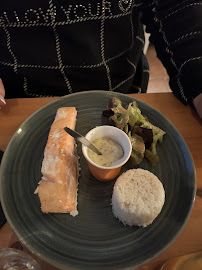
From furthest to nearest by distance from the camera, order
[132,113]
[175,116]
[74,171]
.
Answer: [175,116] < [132,113] < [74,171]

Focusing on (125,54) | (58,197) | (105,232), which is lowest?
(105,232)

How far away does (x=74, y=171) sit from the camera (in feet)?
3.14

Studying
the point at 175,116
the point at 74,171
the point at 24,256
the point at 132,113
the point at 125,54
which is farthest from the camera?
the point at 125,54

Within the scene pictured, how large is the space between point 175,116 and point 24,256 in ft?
2.93

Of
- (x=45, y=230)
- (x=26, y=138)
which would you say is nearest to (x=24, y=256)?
(x=45, y=230)

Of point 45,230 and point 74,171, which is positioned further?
point 74,171

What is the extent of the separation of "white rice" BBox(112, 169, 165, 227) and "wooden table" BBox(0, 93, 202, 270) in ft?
0.43

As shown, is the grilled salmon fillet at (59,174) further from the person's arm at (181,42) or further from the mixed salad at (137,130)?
the person's arm at (181,42)

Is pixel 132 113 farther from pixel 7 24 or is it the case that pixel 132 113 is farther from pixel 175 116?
pixel 7 24

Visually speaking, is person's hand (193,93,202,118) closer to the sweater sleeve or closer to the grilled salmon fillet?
the sweater sleeve

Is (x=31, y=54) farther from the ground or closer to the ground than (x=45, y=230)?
farther from the ground

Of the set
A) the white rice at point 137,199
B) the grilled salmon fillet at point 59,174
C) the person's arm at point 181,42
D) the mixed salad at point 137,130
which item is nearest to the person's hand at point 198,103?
the person's arm at point 181,42

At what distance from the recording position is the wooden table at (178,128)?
823 mm

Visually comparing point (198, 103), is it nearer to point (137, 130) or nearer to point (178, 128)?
point (178, 128)
